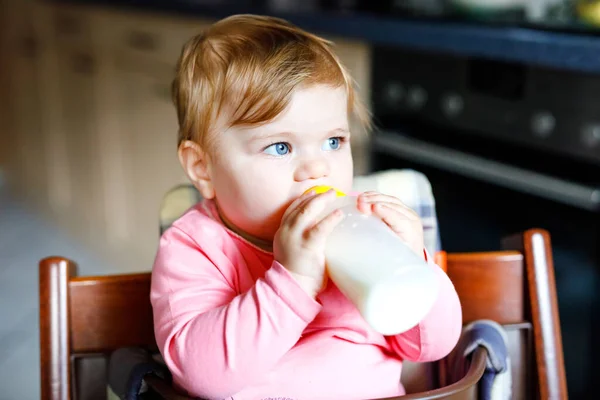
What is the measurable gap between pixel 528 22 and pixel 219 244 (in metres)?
0.92

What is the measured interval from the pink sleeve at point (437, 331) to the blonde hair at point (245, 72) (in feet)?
0.67

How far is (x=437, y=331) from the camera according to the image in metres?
0.73

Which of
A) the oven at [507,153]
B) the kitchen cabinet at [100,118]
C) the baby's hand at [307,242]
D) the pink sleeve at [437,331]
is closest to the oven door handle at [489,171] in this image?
the oven at [507,153]

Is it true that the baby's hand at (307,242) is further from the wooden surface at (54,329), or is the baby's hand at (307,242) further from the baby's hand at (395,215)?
the wooden surface at (54,329)

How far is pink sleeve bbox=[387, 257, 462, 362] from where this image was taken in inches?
28.2

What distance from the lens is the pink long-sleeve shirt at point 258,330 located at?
2.15 ft

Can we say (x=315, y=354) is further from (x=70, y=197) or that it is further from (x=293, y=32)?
(x=70, y=197)

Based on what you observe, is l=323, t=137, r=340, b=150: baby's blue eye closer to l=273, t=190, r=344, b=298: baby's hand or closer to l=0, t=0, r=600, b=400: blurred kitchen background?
l=273, t=190, r=344, b=298: baby's hand

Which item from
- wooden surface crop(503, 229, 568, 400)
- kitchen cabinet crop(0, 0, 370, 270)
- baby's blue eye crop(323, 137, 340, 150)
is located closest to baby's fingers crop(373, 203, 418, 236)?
baby's blue eye crop(323, 137, 340, 150)

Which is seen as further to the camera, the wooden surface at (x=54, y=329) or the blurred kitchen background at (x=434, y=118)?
the blurred kitchen background at (x=434, y=118)

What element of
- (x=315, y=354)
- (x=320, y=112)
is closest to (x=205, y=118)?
(x=320, y=112)

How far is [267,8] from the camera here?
1.91 meters

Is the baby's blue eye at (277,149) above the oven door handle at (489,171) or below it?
above

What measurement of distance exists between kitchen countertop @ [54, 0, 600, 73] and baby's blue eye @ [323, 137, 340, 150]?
0.65m
